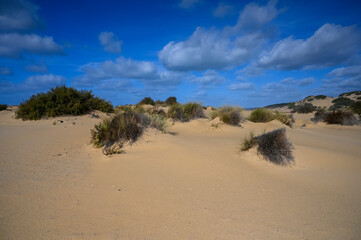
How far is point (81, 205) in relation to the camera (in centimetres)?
219

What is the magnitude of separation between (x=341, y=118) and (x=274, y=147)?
11.5 m

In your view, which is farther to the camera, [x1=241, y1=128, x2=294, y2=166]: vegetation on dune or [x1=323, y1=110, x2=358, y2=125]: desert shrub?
[x1=323, y1=110, x2=358, y2=125]: desert shrub

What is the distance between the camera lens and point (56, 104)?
9.39m

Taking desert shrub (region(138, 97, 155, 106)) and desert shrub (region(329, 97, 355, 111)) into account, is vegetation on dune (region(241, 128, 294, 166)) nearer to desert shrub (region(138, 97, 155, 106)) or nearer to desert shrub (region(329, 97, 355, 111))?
desert shrub (region(138, 97, 155, 106))

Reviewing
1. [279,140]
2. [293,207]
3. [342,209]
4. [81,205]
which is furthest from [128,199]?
[279,140]

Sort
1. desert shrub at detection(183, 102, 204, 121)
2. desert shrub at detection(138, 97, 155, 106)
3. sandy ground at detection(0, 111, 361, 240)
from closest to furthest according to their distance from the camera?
sandy ground at detection(0, 111, 361, 240), desert shrub at detection(183, 102, 204, 121), desert shrub at detection(138, 97, 155, 106)

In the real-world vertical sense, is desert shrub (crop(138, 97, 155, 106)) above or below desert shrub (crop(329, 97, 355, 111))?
above

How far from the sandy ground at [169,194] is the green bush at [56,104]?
5.01 metres

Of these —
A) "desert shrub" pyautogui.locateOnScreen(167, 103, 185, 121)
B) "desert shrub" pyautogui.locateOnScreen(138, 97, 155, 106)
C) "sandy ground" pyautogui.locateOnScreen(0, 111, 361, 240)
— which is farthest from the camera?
"desert shrub" pyautogui.locateOnScreen(138, 97, 155, 106)

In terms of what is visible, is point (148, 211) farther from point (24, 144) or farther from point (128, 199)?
point (24, 144)

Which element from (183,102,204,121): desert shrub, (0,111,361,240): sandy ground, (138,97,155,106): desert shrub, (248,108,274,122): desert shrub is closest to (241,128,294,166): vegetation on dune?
(0,111,361,240): sandy ground

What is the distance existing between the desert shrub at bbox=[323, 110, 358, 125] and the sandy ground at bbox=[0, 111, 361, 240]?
985 centimetres

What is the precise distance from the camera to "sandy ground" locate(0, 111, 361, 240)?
1896 mm

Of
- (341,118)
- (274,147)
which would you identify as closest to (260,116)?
(341,118)
